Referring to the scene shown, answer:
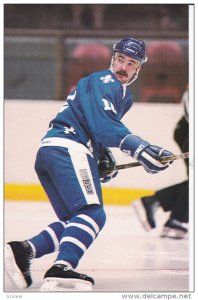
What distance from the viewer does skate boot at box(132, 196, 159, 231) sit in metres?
4.38

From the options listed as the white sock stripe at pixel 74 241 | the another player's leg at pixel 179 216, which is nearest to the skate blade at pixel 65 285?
the white sock stripe at pixel 74 241

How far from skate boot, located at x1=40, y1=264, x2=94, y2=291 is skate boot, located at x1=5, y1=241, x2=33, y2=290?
8 centimetres

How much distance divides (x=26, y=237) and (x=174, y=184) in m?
1.00

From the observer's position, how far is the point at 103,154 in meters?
3.25

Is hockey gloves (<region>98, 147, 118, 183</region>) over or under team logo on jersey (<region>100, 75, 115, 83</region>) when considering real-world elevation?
under

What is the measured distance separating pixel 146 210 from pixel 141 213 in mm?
30

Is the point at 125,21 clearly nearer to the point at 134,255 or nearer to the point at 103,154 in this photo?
the point at 103,154

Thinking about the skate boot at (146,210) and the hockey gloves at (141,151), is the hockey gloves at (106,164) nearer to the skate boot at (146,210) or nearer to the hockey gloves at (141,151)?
the hockey gloves at (141,151)

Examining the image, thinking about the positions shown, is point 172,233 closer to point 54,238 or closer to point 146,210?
point 146,210

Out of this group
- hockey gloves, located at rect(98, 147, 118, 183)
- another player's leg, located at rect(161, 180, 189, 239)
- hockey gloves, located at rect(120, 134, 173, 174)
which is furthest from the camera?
another player's leg, located at rect(161, 180, 189, 239)

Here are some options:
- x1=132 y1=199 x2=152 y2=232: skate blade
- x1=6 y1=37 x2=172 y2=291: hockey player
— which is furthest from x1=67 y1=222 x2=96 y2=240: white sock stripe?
x1=132 y1=199 x2=152 y2=232: skate blade

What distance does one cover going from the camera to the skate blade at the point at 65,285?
3092 mm

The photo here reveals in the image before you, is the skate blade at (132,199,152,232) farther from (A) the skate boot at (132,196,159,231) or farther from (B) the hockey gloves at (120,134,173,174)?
(B) the hockey gloves at (120,134,173,174)

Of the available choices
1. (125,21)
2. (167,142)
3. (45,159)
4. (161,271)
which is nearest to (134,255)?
(161,271)
